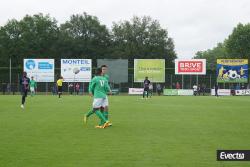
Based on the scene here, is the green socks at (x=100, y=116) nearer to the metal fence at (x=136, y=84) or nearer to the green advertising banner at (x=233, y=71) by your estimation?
the metal fence at (x=136, y=84)

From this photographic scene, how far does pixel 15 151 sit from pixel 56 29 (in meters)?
87.9

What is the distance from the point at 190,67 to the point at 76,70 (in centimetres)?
1394

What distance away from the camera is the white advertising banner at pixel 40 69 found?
2357 inches

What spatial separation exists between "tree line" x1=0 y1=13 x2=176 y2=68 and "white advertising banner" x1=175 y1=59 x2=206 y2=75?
30.6m

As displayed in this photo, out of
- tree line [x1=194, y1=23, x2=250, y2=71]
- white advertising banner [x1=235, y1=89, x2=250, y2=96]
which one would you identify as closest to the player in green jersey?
white advertising banner [x1=235, y1=89, x2=250, y2=96]

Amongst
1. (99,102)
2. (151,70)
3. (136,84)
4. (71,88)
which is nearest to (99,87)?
(99,102)

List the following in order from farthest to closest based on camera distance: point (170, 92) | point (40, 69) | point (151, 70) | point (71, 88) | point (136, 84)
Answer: point (136, 84) < point (151, 70) < point (71, 88) < point (40, 69) < point (170, 92)

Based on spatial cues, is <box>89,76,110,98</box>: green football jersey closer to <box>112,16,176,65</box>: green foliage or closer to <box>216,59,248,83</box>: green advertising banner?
<box>216,59,248,83</box>: green advertising banner

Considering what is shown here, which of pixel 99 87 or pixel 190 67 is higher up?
pixel 190 67

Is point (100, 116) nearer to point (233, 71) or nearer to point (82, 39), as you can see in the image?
point (233, 71)

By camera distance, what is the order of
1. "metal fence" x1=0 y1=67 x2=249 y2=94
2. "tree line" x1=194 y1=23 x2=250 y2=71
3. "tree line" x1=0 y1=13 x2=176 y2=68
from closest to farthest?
"metal fence" x1=0 y1=67 x2=249 y2=94 → "tree line" x1=0 y1=13 x2=176 y2=68 → "tree line" x1=194 y1=23 x2=250 y2=71

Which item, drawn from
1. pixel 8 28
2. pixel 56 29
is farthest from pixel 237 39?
pixel 8 28

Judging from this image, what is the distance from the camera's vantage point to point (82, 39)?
308ft

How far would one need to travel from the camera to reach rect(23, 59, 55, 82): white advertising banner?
59.9 m
